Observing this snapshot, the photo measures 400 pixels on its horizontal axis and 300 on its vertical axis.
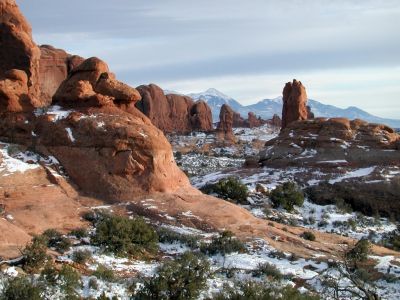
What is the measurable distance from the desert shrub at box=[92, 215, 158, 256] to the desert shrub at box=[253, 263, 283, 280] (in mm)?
3039

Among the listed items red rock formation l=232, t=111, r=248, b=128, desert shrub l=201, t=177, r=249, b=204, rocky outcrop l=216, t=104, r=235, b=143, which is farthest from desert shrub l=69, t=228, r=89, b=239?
red rock formation l=232, t=111, r=248, b=128

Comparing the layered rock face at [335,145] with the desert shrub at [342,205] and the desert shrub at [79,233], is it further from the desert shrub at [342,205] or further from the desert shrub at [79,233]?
the desert shrub at [79,233]

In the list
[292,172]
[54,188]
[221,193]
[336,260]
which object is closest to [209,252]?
[336,260]

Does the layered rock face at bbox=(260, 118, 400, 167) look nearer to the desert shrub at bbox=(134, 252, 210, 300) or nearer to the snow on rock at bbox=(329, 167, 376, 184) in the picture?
the snow on rock at bbox=(329, 167, 376, 184)

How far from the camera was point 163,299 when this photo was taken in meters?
10.5

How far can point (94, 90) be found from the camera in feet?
68.0

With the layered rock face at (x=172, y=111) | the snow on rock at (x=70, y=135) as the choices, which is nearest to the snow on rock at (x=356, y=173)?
the snow on rock at (x=70, y=135)

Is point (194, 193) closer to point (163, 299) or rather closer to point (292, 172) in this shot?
point (163, 299)

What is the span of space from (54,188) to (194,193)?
16.8 feet

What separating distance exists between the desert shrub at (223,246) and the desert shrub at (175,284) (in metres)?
3.05

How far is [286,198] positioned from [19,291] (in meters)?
18.8

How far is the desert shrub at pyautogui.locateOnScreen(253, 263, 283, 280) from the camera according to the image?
43.3 ft

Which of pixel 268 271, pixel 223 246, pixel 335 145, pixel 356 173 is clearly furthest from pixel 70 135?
pixel 335 145

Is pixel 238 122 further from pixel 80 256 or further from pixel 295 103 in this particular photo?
pixel 80 256
